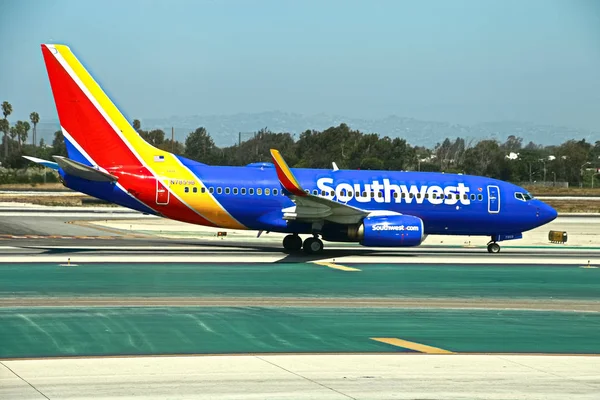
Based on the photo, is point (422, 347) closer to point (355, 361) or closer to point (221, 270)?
point (355, 361)

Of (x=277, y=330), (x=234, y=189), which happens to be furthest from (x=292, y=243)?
(x=277, y=330)

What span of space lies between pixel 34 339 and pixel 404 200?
20772 millimetres

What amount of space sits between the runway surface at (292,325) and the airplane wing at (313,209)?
1.58 metres

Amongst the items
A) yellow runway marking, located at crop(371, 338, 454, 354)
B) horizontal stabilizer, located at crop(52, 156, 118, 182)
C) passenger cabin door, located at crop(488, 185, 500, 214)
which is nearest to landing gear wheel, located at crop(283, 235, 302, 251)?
horizontal stabilizer, located at crop(52, 156, 118, 182)

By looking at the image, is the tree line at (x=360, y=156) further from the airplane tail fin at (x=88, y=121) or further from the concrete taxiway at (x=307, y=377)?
the concrete taxiway at (x=307, y=377)

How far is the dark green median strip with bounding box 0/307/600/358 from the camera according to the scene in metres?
16.2

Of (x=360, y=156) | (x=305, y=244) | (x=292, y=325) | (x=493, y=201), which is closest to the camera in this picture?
(x=292, y=325)

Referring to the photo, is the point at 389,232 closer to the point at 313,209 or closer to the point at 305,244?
the point at 313,209

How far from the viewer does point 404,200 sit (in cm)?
3494

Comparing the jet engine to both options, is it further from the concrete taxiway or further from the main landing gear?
the concrete taxiway

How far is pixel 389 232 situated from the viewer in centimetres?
3247

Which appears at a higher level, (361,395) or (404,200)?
(404,200)

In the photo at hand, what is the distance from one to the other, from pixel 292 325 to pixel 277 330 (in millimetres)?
725

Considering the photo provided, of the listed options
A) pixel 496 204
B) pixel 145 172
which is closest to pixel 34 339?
pixel 145 172
